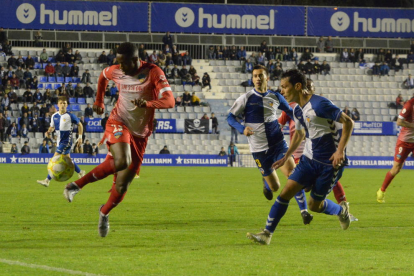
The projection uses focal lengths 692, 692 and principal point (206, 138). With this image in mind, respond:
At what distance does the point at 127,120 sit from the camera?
8.90 meters

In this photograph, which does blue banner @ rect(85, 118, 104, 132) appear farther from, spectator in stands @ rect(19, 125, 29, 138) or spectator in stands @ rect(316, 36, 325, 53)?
spectator in stands @ rect(316, 36, 325, 53)

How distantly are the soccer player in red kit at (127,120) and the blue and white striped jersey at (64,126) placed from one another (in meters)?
8.95

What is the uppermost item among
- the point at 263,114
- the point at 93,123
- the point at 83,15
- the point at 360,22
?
the point at 83,15

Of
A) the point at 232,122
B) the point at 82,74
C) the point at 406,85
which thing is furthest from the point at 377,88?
the point at 232,122

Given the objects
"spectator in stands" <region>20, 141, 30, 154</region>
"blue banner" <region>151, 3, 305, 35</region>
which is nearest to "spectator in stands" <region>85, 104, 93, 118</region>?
"spectator in stands" <region>20, 141, 30, 154</region>

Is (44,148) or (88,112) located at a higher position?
(88,112)

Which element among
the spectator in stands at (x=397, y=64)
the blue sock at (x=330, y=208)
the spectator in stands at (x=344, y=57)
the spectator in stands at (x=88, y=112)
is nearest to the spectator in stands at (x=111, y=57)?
the spectator in stands at (x=88, y=112)

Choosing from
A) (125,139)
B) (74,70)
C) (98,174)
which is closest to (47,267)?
(98,174)

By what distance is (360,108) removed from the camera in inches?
1635

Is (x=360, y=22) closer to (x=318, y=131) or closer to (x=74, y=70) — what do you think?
(x=74, y=70)

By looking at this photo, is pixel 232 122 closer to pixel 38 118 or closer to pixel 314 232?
pixel 314 232

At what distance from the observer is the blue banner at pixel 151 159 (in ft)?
111

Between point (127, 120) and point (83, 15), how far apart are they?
37708mm

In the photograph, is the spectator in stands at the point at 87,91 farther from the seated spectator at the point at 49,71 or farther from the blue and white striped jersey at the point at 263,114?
the blue and white striped jersey at the point at 263,114
